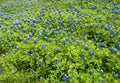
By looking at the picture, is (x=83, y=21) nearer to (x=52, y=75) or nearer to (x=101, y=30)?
(x=101, y=30)

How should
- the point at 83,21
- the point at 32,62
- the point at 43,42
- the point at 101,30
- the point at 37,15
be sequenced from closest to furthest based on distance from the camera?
the point at 32,62 → the point at 43,42 → the point at 101,30 → the point at 83,21 → the point at 37,15

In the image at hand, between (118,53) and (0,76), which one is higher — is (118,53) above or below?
above

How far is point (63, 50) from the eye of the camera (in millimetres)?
6477

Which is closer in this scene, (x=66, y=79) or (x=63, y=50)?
(x=66, y=79)

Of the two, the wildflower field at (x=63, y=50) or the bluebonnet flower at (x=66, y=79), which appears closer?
the bluebonnet flower at (x=66, y=79)

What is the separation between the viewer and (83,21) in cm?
841

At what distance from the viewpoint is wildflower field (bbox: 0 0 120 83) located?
596cm

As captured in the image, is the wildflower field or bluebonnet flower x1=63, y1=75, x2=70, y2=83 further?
the wildflower field

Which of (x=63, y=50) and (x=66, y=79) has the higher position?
(x=63, y=50)

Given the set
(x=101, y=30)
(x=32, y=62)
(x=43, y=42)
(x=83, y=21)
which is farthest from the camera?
(x=83, y=21)

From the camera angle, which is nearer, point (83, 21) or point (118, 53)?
point (118, 53)

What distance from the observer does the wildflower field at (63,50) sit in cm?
596

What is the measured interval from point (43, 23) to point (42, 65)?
272 centimetres

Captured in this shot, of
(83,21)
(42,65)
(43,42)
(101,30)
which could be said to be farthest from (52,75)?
(83,21)
